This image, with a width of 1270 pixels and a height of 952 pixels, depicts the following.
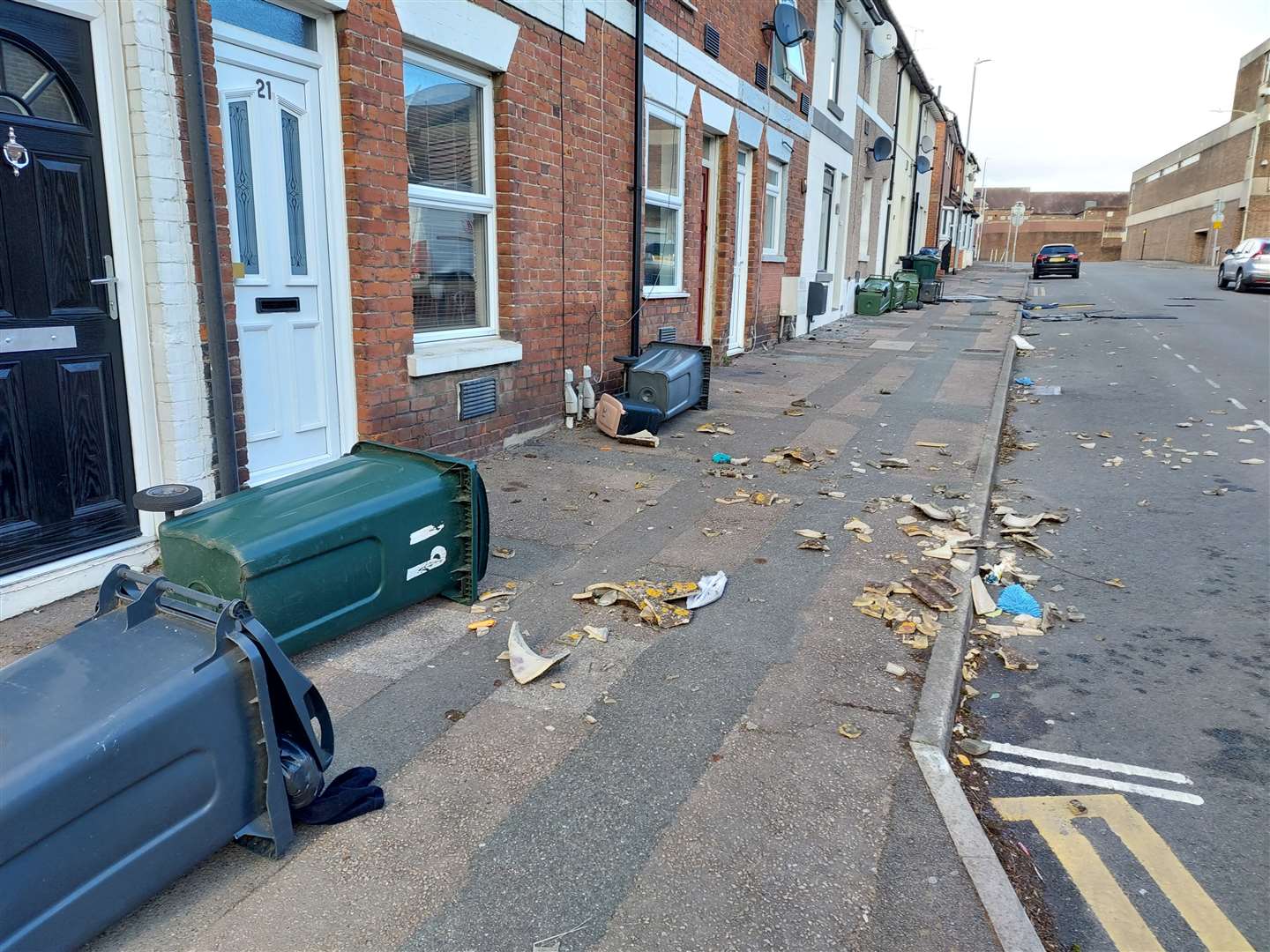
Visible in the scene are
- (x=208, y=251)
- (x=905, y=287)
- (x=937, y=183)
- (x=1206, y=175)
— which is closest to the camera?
(x=208, y=251)

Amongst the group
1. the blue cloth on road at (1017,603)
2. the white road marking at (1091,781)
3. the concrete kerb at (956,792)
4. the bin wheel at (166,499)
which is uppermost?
the bin wheel at (166,499)

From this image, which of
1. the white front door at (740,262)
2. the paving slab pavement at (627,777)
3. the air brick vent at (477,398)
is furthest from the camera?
the white front door at (740,262)

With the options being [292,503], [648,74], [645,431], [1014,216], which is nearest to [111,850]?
[292,503]

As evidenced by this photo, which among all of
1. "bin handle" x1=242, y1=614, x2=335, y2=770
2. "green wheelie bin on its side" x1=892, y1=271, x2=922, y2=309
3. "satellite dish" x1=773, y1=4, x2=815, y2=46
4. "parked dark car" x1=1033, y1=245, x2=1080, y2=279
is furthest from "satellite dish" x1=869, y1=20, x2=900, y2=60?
"parked dark car" x1=1033, y1=245, x2=1080, y2=279

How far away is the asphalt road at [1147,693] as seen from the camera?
9.55 feet

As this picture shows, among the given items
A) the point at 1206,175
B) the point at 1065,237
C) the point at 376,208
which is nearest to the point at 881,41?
the point at 376,208

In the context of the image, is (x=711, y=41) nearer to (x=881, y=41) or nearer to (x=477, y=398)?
(x=477, y=398)

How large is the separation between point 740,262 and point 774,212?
2.00 meters

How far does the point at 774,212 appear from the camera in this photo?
15.4 m

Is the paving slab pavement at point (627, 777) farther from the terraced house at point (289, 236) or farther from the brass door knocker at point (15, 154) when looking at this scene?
the brass door knocker at point (15, 154)

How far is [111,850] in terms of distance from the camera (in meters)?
2.25

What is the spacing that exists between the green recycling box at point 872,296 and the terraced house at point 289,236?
46.7 feet

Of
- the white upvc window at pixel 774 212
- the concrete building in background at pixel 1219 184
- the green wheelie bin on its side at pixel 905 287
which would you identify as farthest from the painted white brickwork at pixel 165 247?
the concrete building in background at pixel 1219 184

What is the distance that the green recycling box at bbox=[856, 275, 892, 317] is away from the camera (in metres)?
23.2
